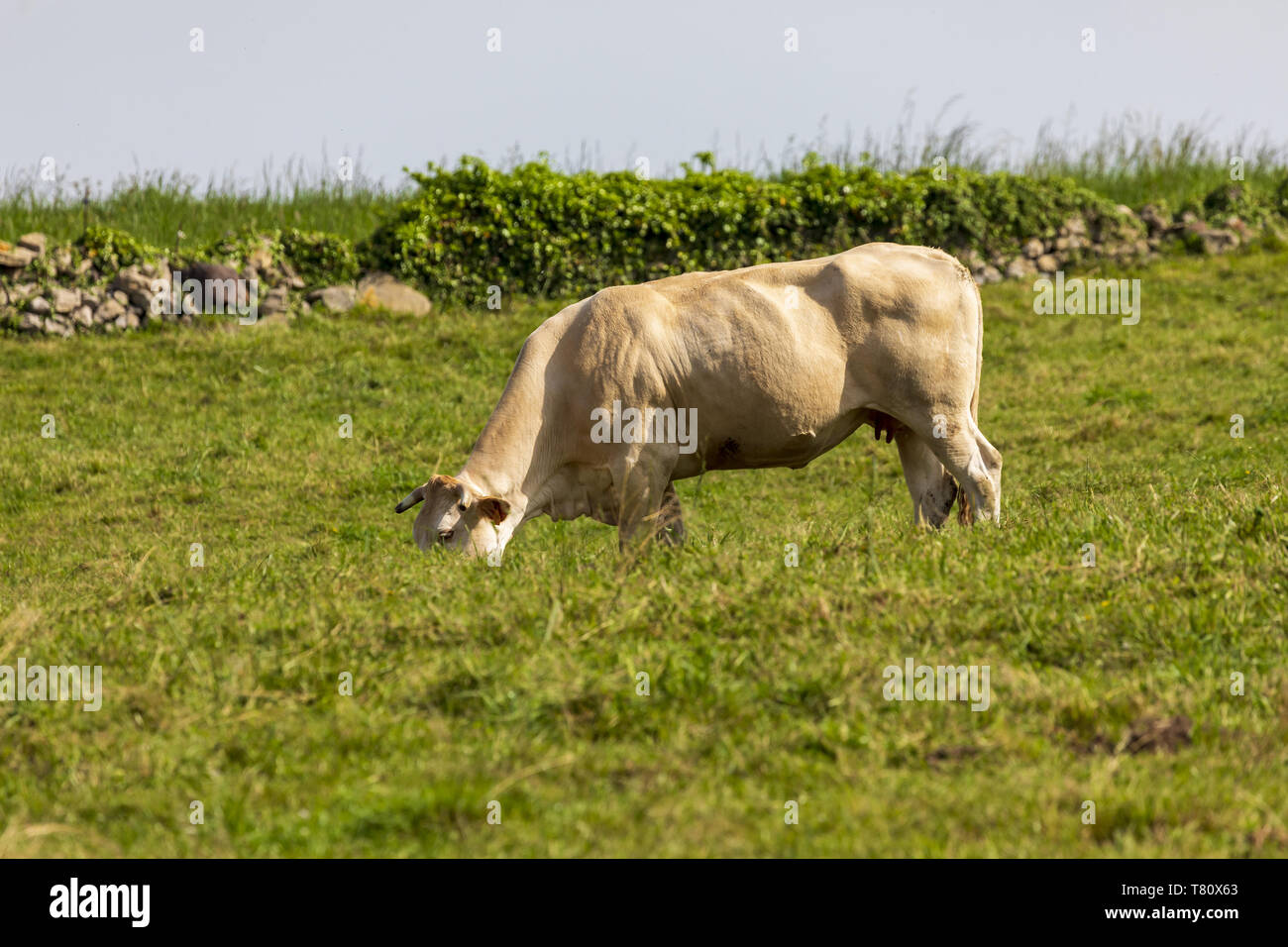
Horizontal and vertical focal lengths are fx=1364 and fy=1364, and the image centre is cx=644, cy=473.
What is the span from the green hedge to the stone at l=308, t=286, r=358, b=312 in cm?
67

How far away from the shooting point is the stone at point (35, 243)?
16.3m

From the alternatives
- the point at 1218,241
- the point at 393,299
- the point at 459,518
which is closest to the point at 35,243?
the point at 393,299

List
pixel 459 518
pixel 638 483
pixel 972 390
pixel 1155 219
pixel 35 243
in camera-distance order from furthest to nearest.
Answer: pixel 1155 219 < pixel 35 243 < pixel 972 390 < pixel 638 483 < pixel 459 518

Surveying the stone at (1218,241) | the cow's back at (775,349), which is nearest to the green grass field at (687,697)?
the cow's back at (775,349)

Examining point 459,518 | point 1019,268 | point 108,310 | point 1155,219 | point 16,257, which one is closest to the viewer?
point 459,518

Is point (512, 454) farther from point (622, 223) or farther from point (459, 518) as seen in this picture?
point (622, 223)

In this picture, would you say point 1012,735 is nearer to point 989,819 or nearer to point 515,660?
point 989,819

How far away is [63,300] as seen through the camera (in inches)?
647

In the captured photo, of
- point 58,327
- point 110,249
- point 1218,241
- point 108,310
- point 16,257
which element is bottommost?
point 58,327

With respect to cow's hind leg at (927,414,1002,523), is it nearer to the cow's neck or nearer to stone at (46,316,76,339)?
the cow's neck

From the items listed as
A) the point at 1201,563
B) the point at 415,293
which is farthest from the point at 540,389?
the point at 415,293

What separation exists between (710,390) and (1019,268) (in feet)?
39.5

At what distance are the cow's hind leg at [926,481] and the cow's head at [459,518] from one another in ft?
9.37
